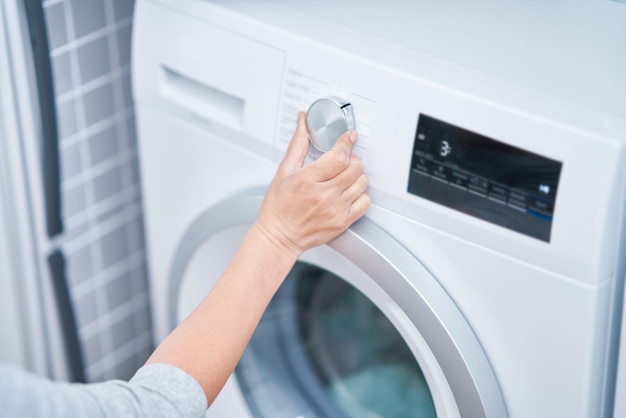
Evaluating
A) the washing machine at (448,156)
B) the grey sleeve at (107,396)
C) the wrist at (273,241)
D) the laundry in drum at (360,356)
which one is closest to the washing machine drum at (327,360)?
the laundry in drum at (360,356)

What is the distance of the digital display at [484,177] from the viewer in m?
0.72

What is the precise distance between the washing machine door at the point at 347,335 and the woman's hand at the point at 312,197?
30 mm

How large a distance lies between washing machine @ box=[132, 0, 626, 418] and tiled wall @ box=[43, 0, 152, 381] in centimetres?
10

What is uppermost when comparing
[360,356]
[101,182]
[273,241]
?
[273,241]

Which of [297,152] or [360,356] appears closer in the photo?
[297,152]

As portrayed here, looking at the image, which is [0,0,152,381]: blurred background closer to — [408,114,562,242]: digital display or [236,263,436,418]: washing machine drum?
[236,263,436,418]: washing machine drum

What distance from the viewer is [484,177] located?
0.75 m

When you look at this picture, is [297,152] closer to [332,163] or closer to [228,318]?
[332,163]

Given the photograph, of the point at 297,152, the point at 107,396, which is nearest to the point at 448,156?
the point at 297,152

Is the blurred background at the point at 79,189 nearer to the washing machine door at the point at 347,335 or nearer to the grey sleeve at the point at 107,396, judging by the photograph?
the washing machine door at the point at 347,335

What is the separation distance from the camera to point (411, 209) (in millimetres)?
804

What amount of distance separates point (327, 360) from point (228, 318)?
411 millimetres

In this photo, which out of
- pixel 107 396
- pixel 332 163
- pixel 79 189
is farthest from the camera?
pixel 79 189

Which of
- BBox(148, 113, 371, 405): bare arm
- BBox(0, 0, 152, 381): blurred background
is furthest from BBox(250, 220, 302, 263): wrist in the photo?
BBox(0, 0, 152, 381): blurred background
